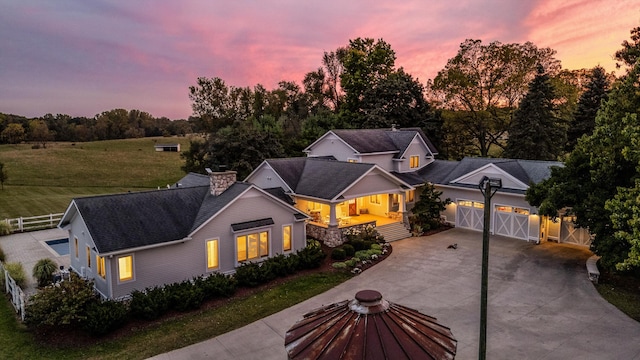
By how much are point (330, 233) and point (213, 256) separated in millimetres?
7171

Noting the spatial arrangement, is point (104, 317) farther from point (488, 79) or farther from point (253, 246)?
point (488, 79)

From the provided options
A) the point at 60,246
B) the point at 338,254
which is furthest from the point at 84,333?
the point at 60,246

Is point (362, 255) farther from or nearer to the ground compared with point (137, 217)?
nearer to the ground

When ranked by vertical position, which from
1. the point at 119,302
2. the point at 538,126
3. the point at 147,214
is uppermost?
the point at 538,126

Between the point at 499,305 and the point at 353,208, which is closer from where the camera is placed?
the point at 499,305

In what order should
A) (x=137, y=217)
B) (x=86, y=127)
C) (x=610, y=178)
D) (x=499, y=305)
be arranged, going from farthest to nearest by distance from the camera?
(x=86, y=127)
(x=137, y=217)
(x=610, y=178)
(x=499, y=305)

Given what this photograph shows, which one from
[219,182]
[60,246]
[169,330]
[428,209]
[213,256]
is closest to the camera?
[169,330]

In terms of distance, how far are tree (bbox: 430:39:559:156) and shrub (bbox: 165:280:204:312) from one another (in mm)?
34117

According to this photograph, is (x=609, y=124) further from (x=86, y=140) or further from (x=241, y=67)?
(x=86, y=140)

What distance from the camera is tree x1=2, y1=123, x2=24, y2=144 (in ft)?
210

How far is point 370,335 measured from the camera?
584 centimetres

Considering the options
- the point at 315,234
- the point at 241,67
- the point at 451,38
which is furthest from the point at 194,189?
the point at 451,38

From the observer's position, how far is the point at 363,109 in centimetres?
4872

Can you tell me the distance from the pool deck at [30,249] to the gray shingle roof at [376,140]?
63.5 ft
